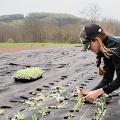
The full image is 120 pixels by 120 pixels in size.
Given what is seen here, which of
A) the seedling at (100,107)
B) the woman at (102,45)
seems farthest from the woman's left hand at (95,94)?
the seedling at (100,107)

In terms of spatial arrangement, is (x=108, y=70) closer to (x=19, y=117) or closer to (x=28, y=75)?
(x=19, y=117)

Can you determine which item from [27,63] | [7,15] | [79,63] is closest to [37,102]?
[79,63]

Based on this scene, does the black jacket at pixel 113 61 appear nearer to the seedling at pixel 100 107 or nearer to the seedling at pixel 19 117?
the seedling at pixel 100 107

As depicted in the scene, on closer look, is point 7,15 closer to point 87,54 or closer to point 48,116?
point 87,54

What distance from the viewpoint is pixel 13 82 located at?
5.74 meters

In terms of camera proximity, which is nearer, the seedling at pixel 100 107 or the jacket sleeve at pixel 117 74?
the jacket sleeve at pixel 117 74

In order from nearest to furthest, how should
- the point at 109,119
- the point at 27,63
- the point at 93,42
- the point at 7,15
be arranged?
the point at 93,42
the point at 109,119
the point at 27,63
the point at 7,15

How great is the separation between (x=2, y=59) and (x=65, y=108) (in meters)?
5.50

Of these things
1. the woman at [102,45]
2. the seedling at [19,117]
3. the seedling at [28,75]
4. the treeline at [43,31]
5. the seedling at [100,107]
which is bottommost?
the treeline at [43,31]

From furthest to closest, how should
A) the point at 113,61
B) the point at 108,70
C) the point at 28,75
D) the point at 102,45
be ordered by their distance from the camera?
the point at 28,75
the point at 108,70
the point at 113,61
the point at 102,45

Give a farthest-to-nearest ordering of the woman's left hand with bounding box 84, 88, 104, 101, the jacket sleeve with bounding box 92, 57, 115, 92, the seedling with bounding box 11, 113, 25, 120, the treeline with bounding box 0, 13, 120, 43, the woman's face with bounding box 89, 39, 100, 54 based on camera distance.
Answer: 1. the treeline with bounding box 0, 13, 120, 43
2. the seedling with bounding box 11, 113, 25, 120
3. the jacket sleeve with bounding box 92, 57, 115, 92
4. the woman's left hand with bounding box 84, 88, 104, 101
5. the woman's face with bounding box 89, 39, 100, 54

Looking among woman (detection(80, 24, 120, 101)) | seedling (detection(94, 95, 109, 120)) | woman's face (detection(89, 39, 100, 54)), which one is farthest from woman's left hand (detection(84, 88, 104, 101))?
woman's face (detection(89, 39, 100, 54))

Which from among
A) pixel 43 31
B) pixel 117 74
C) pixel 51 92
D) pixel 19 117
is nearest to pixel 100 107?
pixel 117 74

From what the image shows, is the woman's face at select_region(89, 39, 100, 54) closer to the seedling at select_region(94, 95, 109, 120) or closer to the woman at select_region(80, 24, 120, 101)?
the woman at select_region(80, 24, 120, 101)
